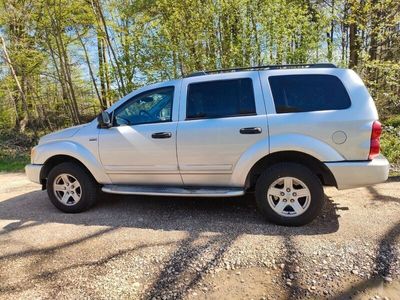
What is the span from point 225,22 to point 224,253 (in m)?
6.25

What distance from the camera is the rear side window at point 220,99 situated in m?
4.22

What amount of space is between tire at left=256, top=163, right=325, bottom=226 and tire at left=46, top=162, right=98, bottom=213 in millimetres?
2285

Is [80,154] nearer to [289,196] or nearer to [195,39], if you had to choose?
[289,196]

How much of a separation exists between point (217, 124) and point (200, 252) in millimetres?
1465

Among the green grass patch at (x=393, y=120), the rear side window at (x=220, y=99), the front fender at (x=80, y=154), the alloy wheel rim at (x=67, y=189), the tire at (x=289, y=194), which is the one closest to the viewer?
the tire at (x=289, y=194)

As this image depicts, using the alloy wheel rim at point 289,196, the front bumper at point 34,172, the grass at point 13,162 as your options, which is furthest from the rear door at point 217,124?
the grass at point 13,162

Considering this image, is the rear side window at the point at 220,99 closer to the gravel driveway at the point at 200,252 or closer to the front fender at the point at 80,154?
the gravel driveway at the point at 200,252

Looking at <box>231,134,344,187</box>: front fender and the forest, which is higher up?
the forest

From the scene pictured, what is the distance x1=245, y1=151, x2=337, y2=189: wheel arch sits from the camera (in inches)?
157

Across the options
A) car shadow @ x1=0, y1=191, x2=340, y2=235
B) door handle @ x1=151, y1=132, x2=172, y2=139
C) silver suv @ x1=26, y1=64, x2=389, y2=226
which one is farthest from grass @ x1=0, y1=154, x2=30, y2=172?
door handle @ x1=151, y1=132, x2=172, y2=139

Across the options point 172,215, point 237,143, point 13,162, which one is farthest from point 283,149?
point 13,162

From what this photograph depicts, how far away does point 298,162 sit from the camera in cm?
407

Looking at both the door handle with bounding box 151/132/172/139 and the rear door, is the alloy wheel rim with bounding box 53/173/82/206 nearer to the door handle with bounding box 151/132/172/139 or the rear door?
the door handle with bounding box 151/132/172/139

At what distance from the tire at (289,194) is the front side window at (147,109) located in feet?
4.72
